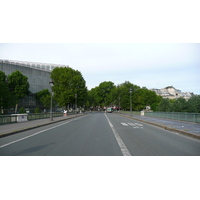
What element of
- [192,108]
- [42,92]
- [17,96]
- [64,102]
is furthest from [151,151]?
[42,92]

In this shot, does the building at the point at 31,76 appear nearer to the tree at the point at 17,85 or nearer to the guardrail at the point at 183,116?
the tree at the point at 17,85

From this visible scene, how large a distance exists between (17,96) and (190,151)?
2516 inches

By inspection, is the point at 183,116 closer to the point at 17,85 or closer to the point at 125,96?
the point at 17,85

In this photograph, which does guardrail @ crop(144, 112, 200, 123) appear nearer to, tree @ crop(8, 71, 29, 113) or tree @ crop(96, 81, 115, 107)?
tree @ crop(8, 71, 29, 113)

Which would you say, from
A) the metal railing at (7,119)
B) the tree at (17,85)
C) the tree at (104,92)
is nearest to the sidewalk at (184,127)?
the metal railing at (7,119)

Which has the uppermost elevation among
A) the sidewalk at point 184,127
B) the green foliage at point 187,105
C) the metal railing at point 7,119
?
the green foliage at point 187,105

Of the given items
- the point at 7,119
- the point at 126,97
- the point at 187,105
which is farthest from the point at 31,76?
the point at 7,119

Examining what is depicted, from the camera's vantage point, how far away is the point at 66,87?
192 ft

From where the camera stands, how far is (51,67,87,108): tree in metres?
56.3

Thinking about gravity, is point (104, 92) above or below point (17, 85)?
above

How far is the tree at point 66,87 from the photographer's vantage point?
5627cm

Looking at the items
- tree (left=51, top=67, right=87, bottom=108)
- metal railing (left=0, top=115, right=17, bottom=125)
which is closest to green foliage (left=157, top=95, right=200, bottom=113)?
metal railing (left=0, top=115, right=17, bottom=125)

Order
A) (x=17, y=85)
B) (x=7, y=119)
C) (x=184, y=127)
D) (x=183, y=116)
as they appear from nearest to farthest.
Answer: (x=184, y=127) → (x=7, y=119) → (x=183, y=116) → (x=17, y=85)
